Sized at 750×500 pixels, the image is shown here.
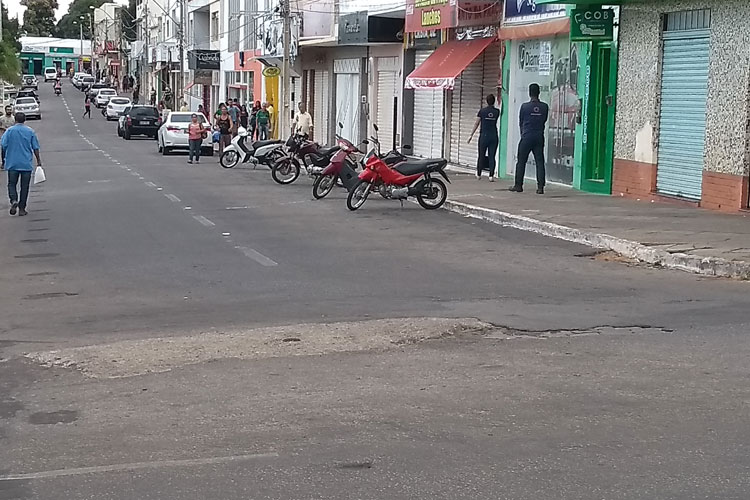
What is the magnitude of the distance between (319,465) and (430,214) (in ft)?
46.1

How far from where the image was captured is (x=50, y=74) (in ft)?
553

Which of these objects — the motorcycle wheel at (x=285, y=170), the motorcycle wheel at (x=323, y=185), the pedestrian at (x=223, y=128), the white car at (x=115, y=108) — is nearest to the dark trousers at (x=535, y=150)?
the motorcycle wheel at (x=323, y=185)

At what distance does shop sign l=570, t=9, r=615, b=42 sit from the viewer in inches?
850

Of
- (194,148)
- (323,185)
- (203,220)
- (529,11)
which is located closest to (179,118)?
(194,148)

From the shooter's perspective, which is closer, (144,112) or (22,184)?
(22,184)

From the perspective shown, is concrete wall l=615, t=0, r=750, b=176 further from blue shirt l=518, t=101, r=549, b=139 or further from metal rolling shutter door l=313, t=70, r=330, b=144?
metal rolling shutter door l=313, t=70, r=330, b=144

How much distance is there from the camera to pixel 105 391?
24.6ft

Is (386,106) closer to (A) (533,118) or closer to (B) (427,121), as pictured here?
(B) (427,121)

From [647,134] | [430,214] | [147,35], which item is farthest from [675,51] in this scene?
[147,35]

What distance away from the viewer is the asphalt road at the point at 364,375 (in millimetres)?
5680

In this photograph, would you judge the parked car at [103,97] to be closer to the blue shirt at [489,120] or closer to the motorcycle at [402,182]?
the blue shirt at [489,120]

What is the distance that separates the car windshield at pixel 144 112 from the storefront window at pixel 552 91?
110 ft

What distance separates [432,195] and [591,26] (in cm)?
462

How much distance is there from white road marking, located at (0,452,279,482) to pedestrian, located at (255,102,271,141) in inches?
1631
